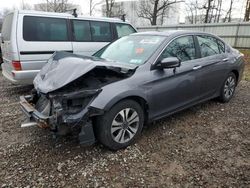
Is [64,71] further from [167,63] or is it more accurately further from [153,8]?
[153,8]

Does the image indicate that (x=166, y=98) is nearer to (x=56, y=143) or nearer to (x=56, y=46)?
(x=56, y=143)

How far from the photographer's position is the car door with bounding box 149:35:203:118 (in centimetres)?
316

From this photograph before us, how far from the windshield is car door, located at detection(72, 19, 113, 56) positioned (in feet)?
6.09

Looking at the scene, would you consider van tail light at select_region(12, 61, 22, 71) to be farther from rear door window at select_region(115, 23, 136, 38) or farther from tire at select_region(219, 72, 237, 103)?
tire at select_region(219, 72, 237, 103)

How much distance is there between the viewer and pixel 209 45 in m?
4.19

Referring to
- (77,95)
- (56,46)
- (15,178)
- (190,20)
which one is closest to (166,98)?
(77,95)

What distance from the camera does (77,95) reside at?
2498 mm

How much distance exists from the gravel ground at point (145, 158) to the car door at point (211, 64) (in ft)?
2.13

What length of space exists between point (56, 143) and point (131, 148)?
3.56ft

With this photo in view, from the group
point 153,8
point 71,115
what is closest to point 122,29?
point 71,115

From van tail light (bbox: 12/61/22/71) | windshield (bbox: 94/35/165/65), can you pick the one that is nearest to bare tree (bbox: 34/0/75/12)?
van tail light (bbox: 12/61/22/71)

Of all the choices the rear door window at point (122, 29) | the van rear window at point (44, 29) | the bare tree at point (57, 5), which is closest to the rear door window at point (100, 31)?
the rear door window at point (122, 29)

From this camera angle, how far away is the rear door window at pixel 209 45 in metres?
3.98

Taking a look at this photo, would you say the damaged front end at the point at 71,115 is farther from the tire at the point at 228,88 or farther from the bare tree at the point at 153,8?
the bare tree at the point at 153,8
